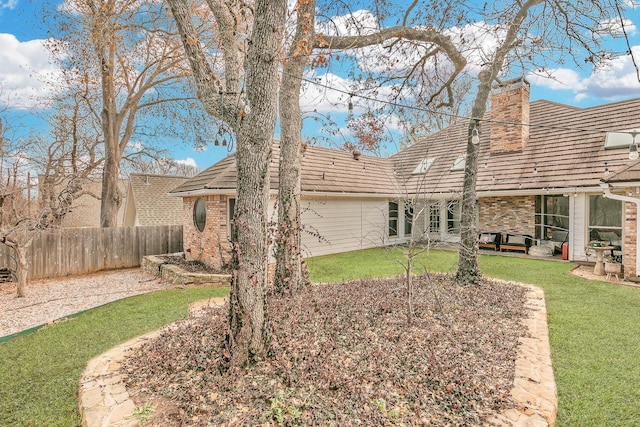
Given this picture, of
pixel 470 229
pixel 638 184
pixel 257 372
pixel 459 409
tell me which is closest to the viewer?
pixel 459 409

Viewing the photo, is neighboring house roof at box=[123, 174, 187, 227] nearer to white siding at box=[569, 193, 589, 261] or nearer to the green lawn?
the green lawn

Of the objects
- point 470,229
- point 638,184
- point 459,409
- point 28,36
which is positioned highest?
point 28,36

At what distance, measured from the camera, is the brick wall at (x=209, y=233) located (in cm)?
984

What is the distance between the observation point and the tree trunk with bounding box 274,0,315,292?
5.80 metres

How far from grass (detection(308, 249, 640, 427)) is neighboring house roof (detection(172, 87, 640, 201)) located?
2771 millimetres

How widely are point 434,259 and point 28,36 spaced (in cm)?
1583

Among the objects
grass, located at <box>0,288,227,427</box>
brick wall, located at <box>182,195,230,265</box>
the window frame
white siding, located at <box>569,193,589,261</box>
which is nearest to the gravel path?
grass, located at <box>0,288,227,427</box>

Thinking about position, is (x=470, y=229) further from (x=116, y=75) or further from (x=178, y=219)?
(x=178, y=219)

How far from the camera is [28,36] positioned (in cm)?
1163

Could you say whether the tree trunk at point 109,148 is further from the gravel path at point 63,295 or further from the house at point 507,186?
the house at point 507,186

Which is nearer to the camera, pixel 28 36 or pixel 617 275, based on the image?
pixel 617 275

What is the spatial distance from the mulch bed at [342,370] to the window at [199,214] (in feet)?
21.0

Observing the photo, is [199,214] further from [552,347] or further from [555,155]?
[555,155]

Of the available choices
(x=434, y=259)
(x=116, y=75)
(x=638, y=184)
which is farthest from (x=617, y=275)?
(x=116, y=75)
